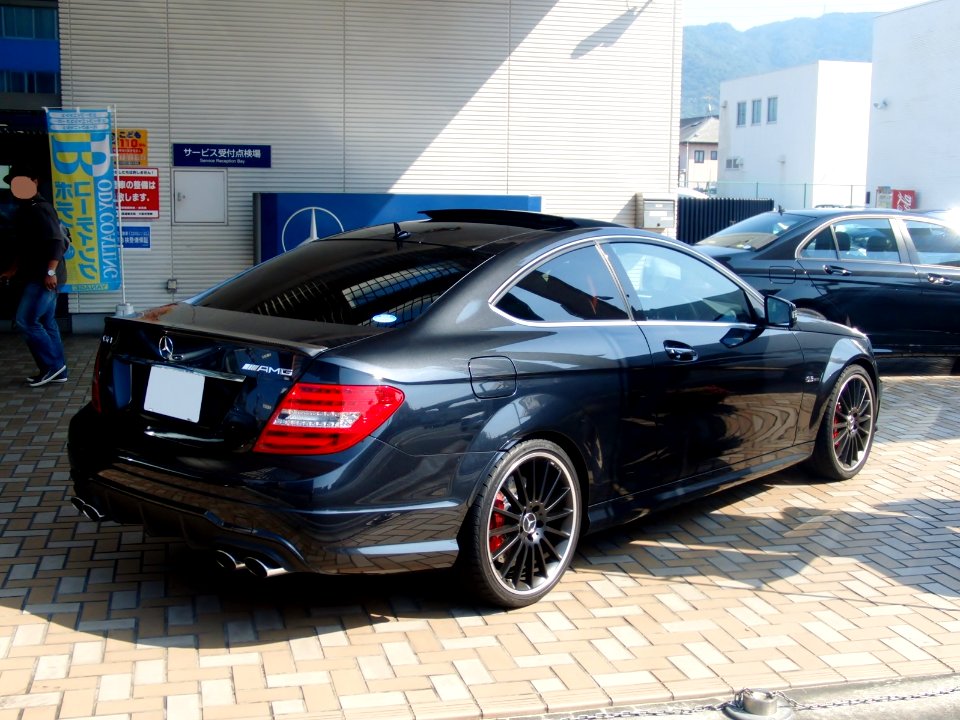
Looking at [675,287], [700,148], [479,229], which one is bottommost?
[675,287]

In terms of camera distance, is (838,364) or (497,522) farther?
(838,364)

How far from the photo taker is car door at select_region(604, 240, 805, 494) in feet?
16.9

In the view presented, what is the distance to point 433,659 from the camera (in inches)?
159

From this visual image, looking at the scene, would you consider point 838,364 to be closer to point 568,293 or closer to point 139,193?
point 568,293

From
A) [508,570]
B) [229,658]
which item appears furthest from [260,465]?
[508,570]

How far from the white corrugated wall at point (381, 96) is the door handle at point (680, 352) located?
795 cm

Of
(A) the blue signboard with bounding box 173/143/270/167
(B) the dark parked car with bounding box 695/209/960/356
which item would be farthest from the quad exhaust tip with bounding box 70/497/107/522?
(A) the blue signboard with bounding box 173/143/270/167

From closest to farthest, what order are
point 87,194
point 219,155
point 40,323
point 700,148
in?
point 40,323, point 87,194, point 219,155, point 700,148

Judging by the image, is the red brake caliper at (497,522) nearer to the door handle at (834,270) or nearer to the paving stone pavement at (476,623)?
the paving stone pavement at (476,623)

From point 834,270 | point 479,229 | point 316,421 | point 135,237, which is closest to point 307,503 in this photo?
point 316,421

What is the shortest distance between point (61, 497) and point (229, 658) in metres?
2.30

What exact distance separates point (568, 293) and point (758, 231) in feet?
19.6

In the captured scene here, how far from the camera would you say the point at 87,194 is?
11.1 metres

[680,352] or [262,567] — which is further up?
[680,352]
